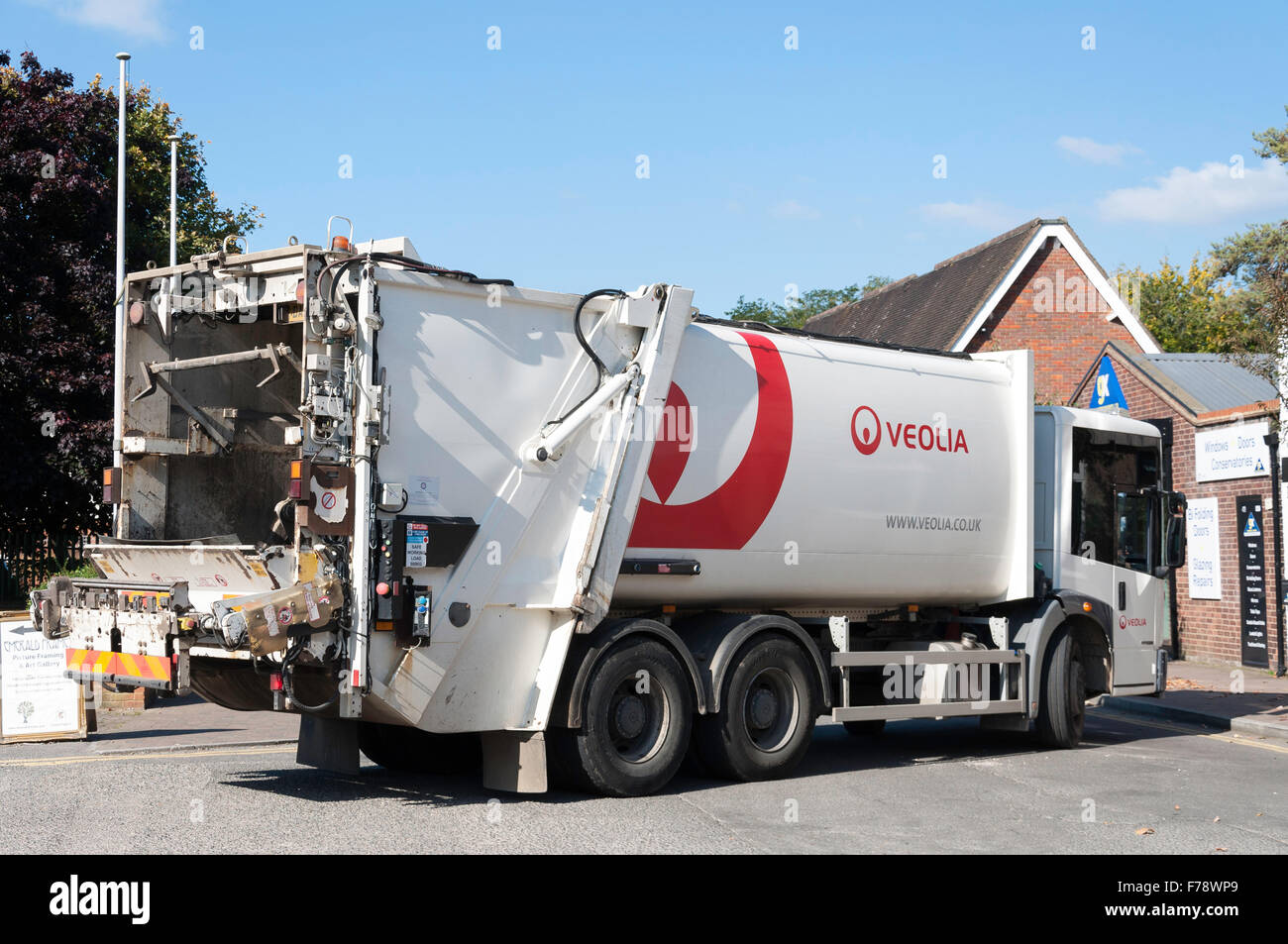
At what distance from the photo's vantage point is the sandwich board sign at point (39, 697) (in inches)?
459

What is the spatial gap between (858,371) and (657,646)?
293 centimetres

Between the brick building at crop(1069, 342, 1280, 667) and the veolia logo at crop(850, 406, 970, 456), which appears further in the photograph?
the brick building at crop(1069, 342, 1280, 667)

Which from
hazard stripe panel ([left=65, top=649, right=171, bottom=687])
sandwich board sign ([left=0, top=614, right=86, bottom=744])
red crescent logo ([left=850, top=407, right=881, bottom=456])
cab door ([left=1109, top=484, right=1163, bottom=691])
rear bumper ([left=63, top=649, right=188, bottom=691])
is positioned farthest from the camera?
cab door ([left=1109, top=484, right=1163, bottom=691])

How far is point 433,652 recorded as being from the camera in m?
8.00

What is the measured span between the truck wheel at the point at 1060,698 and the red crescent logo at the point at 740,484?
12.1 feet

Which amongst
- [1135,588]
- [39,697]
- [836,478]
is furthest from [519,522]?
[1135,588]

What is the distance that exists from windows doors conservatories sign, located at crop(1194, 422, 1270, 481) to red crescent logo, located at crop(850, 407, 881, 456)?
1004cm

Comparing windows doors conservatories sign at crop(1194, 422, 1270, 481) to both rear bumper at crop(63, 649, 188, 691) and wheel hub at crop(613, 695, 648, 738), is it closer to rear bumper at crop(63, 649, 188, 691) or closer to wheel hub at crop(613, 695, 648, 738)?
wheel hub at crop(613, 695, 648, 738)

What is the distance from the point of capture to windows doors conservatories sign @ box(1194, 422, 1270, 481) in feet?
62.0

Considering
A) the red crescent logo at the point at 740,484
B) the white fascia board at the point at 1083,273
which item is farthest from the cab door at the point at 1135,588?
the white fascia board at the point at 1083,273

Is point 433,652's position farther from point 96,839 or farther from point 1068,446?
point 1068,446

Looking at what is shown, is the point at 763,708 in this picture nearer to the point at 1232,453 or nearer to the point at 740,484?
the point at 740,484

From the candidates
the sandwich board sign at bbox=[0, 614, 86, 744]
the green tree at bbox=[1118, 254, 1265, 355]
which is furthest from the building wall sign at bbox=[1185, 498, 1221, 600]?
the green tree at bbox=[1118, 254, 1265, 355]
